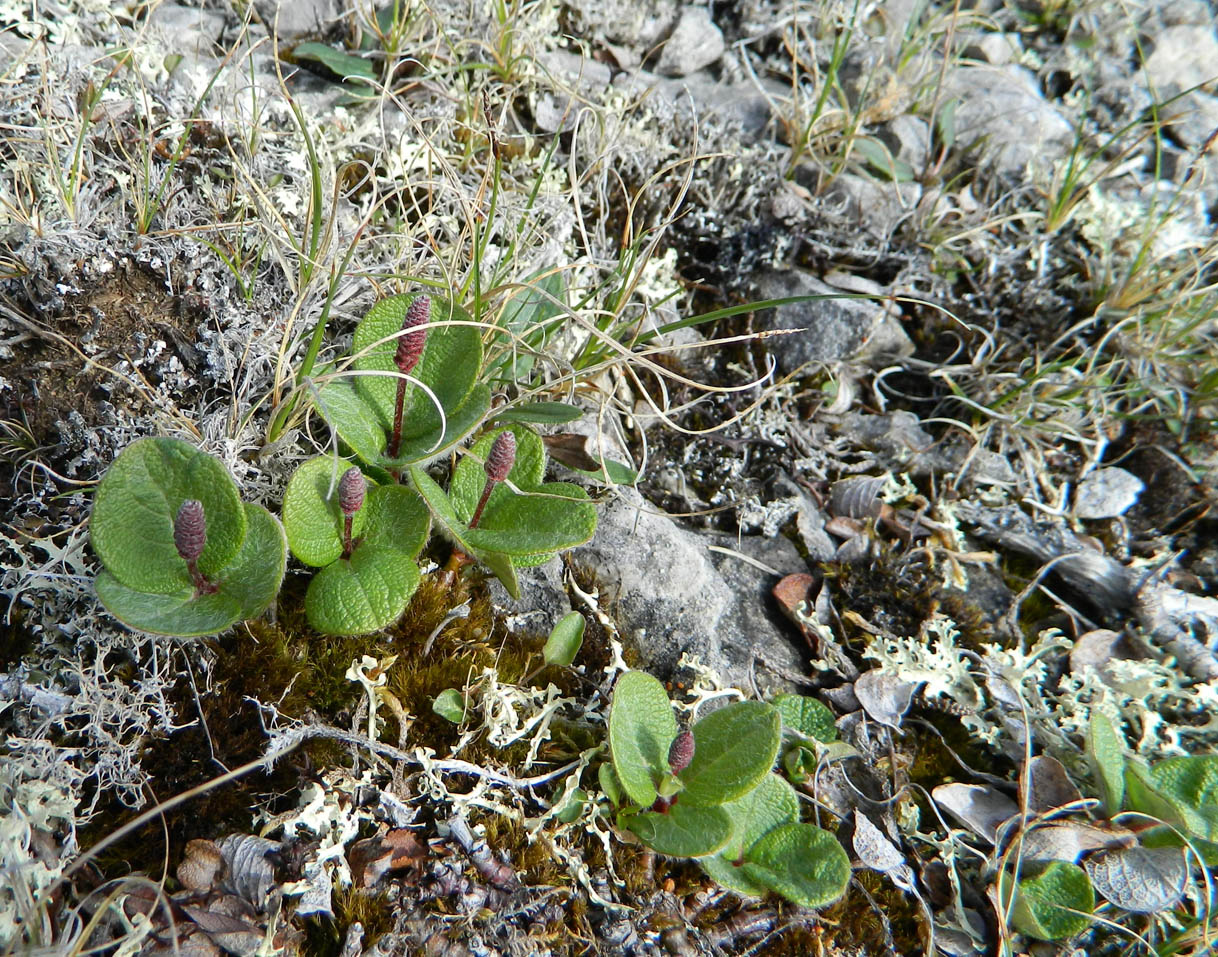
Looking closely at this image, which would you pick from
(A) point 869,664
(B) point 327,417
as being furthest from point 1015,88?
(B) point 327,417

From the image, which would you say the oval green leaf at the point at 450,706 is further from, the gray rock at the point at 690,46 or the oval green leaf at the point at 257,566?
the gray rock at the point at 690,46

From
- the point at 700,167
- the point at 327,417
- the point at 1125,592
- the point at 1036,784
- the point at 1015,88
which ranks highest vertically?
the point at 1015,88

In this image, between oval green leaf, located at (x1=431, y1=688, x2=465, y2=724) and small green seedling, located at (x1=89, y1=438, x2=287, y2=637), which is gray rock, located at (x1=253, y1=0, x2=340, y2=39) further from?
oval green leaf, located at (x1=431, y1=688, x2=465, y2=724)

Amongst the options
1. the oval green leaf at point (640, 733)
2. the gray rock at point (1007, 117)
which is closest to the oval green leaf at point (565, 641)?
the oval green leaf at point (640, 733)

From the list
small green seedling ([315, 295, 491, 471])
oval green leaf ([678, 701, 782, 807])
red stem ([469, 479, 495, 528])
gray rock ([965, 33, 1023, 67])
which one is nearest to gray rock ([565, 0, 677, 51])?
gray rock ([965, 33, 1023, 67])

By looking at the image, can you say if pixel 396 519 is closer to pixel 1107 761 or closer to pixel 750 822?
pixel 750 822

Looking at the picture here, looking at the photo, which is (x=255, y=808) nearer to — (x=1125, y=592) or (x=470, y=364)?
(x=470, y=364)

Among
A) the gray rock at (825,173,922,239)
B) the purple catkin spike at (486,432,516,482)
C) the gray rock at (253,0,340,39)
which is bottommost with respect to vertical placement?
the purple catkin spike at (486,432,516,482)
